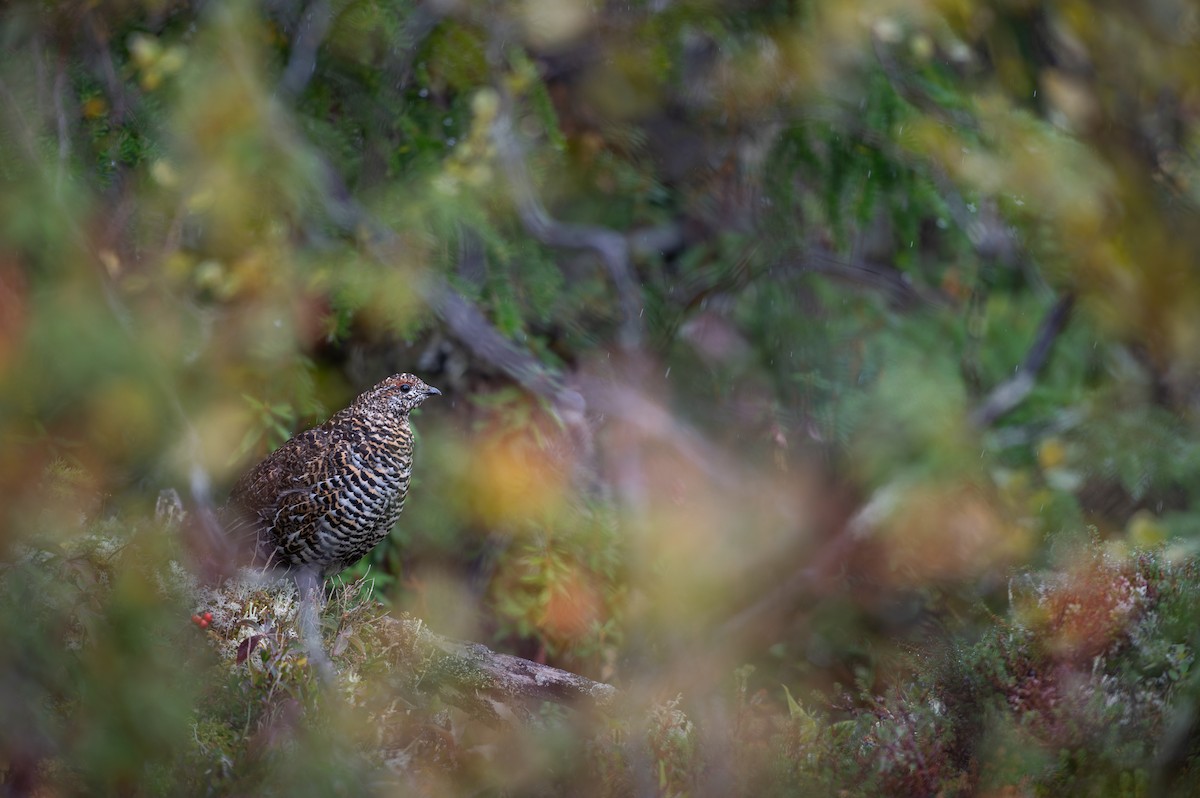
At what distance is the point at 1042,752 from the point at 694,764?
31.8 inches

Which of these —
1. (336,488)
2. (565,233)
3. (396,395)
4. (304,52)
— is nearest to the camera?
(336,488)

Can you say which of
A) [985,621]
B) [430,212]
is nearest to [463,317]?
[430,212]

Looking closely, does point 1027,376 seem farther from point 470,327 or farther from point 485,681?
point 485,681

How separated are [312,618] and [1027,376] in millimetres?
3321

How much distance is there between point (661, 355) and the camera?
184 inches

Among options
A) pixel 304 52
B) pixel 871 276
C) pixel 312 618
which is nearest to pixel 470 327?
pixel 304 52

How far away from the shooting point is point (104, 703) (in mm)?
1816

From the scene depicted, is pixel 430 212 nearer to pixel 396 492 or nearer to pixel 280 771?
pixel 396 492

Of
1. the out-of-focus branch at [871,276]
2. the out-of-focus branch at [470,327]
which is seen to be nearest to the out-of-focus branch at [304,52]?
the out-of-focus branch at [470,327]

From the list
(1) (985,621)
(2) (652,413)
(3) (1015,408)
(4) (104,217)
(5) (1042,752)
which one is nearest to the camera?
(5) (1042,752)

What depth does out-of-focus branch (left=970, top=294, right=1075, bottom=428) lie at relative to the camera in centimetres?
487

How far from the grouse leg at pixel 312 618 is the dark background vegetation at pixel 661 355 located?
12 cm

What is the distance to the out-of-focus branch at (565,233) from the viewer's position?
4336 millimetres

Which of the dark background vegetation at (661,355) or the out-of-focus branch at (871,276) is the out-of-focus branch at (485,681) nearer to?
the dark background vegetation at (661,355)
